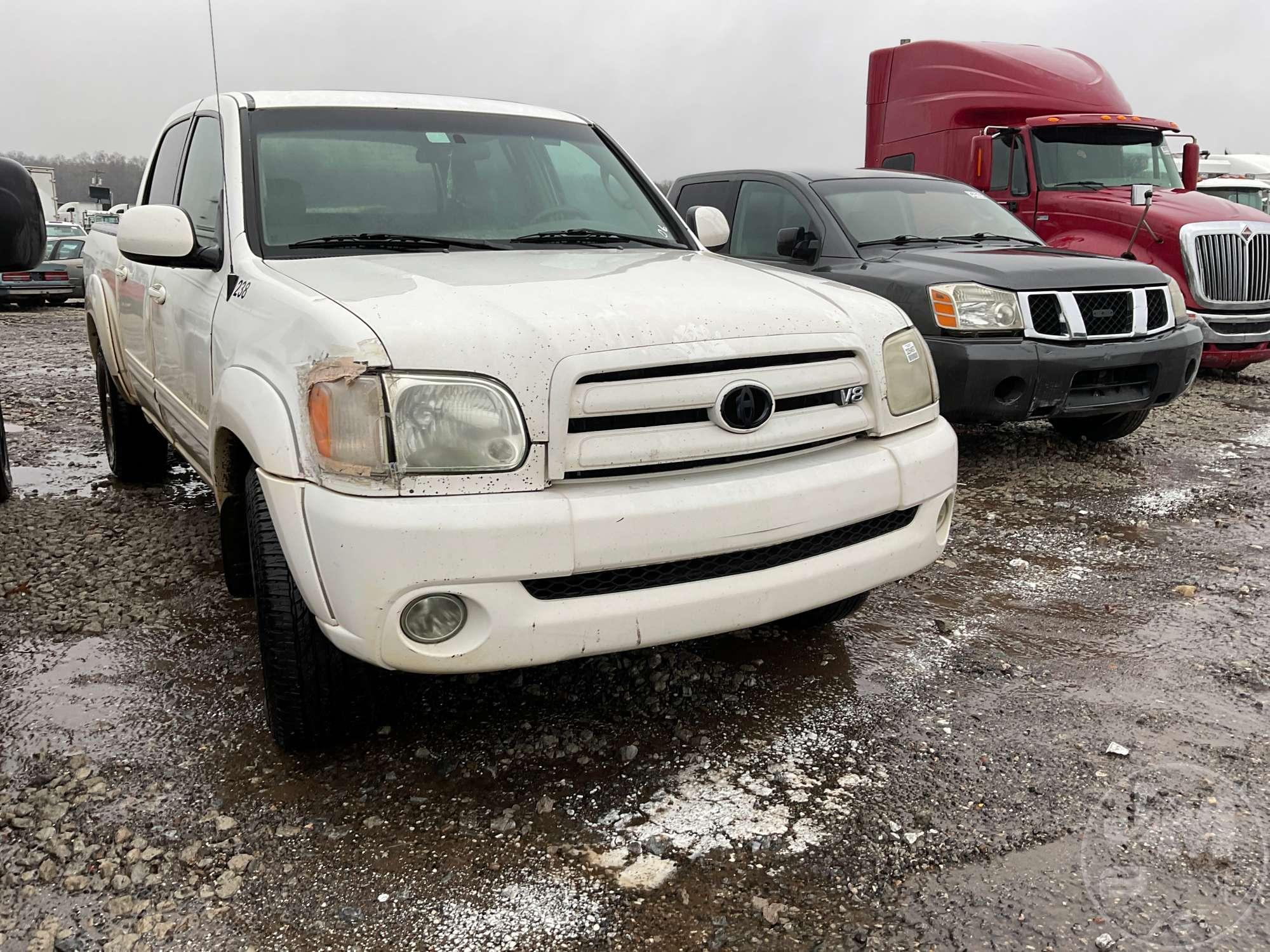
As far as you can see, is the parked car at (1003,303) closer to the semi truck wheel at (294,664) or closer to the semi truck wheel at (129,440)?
the semi truck wheel at (294,664)

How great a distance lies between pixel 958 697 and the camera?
9.75 feet

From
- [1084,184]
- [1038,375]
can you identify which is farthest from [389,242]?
[1084,184]

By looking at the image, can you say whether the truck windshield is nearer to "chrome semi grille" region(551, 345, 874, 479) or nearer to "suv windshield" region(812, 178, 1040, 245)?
"suv windshield" region(812, 178, 1040, 245)

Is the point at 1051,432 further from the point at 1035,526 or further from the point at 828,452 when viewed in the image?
the point at 828,452

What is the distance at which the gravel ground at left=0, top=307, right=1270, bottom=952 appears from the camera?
204 cm

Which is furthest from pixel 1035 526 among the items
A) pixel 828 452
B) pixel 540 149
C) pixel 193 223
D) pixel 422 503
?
pixel 193 223

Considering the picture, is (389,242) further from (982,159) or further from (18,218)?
(982,159)

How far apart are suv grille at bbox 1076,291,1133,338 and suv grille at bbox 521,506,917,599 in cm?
338

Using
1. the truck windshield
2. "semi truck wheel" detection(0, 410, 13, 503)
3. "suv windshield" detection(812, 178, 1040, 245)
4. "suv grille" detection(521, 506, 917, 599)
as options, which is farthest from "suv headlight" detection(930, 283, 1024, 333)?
"semi truck wheel" detection(0, 410, 13, 503)

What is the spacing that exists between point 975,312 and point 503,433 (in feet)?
12.5

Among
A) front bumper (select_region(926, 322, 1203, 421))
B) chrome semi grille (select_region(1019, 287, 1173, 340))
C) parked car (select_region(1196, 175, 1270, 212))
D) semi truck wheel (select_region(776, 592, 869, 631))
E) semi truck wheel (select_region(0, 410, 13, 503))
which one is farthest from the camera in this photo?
parked car (select_region(1196, 175, 1270, 212))

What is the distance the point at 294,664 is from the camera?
240cm

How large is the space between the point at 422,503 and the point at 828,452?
105 centimetres

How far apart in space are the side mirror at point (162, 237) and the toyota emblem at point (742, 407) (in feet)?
5.38
